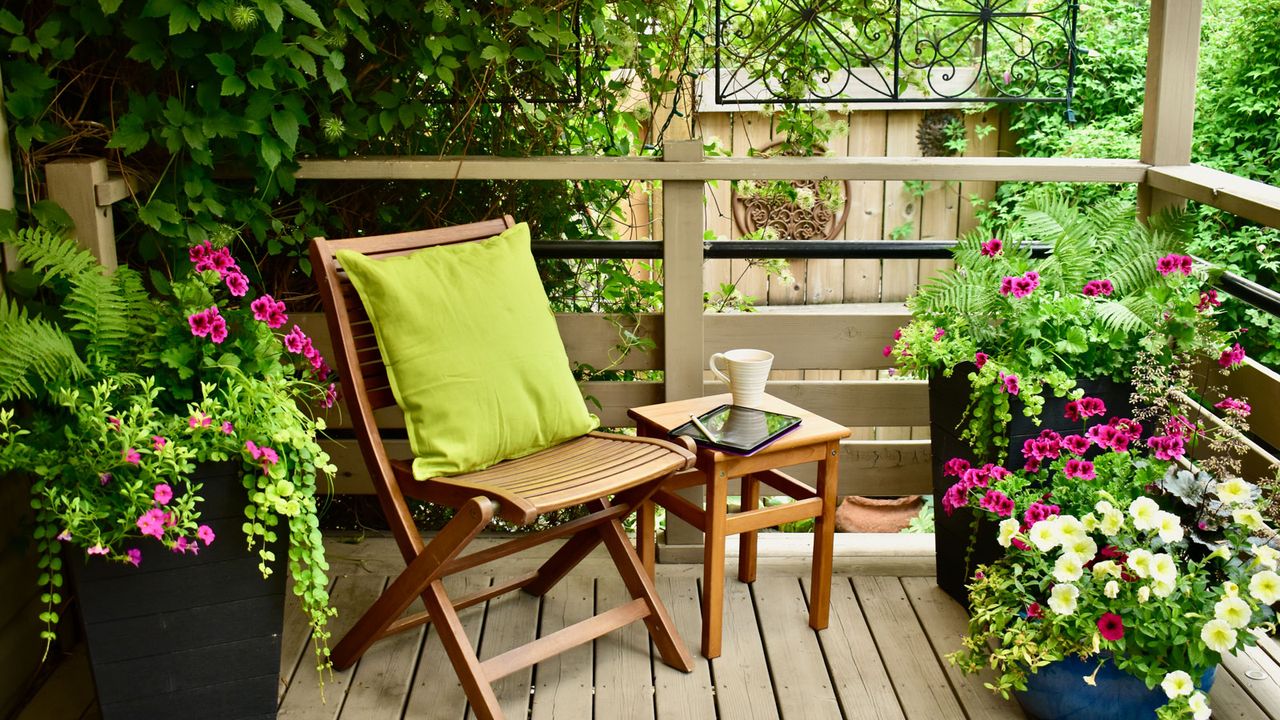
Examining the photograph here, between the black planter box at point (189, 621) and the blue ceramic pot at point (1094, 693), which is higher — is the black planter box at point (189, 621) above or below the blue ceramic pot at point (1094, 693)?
above

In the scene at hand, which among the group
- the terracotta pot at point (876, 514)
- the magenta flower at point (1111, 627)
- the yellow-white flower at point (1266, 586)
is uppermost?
the yellow-white flower at point (1266, 586)

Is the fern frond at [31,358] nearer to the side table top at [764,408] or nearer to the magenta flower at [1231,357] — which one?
the side table top at [764,408]

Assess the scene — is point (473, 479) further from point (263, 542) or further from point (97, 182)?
point (97, 182)

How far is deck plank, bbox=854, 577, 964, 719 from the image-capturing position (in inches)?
93.3

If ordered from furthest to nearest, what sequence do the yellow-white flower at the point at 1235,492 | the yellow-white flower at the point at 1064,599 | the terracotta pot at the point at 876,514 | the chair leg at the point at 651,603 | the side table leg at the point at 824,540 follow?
the terracotta pot at the point at 876,514 < the side table leg at the point at 824,540 < the chair leg at the point at 651,603 < the yellow-white flower at the point at 1235,492 < the yellow-white flower at the point at 1064,599

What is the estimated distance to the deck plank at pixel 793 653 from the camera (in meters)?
2.36

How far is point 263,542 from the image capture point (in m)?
2.15

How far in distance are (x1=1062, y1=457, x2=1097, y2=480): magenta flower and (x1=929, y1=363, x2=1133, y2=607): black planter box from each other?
0.71 ft

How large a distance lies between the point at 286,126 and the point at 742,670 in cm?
157

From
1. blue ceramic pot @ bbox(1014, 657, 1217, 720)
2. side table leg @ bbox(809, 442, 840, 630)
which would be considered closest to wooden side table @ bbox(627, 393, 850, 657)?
side table leg @ bbox(809, 442, 840, 630)

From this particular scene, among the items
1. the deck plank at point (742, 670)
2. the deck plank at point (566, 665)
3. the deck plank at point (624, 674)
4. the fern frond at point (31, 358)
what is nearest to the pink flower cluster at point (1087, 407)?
the deck plank at point (742, 670)

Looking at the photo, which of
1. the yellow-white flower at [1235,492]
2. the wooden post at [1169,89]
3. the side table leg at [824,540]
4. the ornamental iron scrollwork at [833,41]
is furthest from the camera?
the ornamental iron scrollwork at [833,41]

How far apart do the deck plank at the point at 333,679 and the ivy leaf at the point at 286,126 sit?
43.7 inches

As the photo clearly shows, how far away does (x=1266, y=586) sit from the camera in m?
2.01
